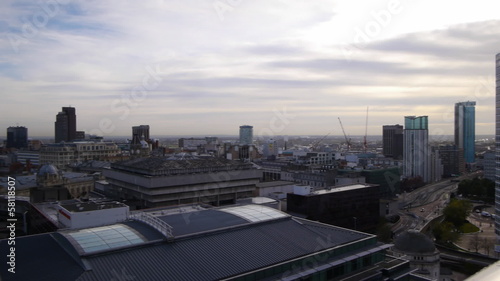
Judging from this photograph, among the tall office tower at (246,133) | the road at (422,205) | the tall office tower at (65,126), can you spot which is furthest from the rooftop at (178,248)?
the tall office tower at (246,133)

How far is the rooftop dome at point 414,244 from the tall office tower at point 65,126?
436 ft

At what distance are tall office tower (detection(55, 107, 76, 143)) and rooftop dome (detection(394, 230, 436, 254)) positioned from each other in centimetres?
13279

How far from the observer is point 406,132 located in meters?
94.4

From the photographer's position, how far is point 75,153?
88125 mm

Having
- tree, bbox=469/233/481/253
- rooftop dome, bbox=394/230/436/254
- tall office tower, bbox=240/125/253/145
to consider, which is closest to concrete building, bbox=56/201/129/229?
rooftop dome, bbox=394/230/436/254

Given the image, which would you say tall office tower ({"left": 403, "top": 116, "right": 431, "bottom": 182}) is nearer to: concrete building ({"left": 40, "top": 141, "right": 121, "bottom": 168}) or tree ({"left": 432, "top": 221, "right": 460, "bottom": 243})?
tree ({"left": 432, "top": 221, "right": 460, "bottom": 243})

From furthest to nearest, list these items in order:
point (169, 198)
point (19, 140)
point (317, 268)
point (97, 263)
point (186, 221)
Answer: point (19, 140) < point (169, 198) < point (186, 221) < point (317, 268) < point (97, 263)

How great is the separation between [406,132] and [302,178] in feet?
141

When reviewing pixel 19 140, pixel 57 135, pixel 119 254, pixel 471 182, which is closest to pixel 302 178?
pixel 471 182

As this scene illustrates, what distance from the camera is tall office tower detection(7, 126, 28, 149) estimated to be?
137 meters

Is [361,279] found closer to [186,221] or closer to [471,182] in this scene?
[186,221]

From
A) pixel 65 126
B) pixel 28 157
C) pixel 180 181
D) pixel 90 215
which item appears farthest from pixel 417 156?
pixel 65 126

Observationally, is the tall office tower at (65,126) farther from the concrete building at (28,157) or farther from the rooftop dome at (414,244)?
the rooftop dome at (414,244)

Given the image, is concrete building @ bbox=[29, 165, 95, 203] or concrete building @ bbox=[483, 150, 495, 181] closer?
concrete building @ bbox=[29, 165, 95, 203]
